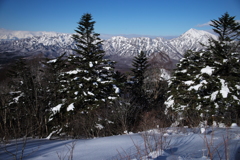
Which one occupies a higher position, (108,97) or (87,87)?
(87,87)

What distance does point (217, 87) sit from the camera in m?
9.98

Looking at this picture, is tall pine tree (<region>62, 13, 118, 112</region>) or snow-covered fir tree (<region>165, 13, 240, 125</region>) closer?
snow-covered fir tree (<region>165, 13, 240, 125</region>)

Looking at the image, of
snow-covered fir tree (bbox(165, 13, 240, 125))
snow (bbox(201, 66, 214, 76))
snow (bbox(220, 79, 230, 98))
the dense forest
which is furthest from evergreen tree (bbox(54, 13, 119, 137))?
snow (bbox(220, 79, 230, 98))

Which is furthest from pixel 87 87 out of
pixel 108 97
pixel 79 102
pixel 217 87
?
pixel 217 87

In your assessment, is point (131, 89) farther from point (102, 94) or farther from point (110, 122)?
point (110, 122)

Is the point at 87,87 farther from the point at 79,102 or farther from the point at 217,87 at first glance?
the point at 217,87

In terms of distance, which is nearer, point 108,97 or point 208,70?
point 208,70


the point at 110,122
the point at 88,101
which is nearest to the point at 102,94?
the point at 88,101

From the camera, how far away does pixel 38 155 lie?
3.98 meters

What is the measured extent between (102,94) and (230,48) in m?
10.7

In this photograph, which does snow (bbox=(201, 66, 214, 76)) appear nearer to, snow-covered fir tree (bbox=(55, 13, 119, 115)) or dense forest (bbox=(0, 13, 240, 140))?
dense forest (bbox=(0, 13, 240, 140))

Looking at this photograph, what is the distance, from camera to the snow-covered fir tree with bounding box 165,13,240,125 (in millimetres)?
9195

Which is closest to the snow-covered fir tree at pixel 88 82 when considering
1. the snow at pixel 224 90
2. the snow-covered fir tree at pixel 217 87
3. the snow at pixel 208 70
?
the snow-covered fir tree at pixel 217 87

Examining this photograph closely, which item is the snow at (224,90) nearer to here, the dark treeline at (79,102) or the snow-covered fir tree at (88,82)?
the dark treeline at (79,102)
